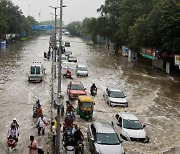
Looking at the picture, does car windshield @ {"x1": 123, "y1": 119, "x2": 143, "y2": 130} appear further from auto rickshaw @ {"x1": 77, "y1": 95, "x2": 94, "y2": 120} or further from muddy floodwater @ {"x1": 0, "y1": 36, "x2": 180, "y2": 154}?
auto rickshaw @ {"x1": 77, "y1": 95, "x2": 94, "y2": 120}

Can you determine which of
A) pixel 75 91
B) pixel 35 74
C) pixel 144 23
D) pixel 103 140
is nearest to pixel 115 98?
pixel 75 91

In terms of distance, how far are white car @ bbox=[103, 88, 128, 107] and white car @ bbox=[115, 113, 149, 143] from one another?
5835 millimetres

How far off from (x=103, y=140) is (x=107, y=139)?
0.72ft

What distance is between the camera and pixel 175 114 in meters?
26.9

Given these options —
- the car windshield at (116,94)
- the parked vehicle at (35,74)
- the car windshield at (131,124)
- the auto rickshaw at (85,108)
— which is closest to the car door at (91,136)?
the car windshield at (131,124)

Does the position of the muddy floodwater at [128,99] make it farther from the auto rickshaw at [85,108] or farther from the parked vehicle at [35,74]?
the parked vehicle at [35,74]

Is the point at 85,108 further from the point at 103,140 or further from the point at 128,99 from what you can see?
the point at 128,99

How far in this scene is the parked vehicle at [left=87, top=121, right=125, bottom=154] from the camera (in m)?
15.9

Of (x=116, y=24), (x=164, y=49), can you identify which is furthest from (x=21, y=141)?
(x=116, y=24)

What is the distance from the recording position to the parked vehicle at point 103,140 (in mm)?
15852

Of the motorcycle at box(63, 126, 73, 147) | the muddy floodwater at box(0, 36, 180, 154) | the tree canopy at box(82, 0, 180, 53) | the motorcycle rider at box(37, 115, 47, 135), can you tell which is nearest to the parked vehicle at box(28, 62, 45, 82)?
the muddy floodwater at box(0, 36, 180, 154)

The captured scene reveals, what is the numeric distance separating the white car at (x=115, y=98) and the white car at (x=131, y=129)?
5835mm

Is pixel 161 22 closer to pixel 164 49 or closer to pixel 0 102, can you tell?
pixel 164 49

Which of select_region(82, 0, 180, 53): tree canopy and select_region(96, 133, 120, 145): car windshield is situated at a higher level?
select_region(82, 0, 180, 53): tree canopy
